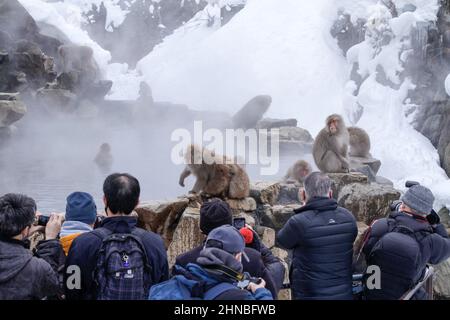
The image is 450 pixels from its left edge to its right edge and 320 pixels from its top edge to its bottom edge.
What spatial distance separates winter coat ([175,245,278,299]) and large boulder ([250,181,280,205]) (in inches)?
83.5

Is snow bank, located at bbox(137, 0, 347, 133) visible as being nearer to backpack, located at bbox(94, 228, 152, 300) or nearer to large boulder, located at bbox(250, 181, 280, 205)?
large boulder, located at bbox(250, 181, 280, 205)

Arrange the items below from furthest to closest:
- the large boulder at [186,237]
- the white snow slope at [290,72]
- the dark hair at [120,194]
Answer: the white snow slope at [290,72] < the large boulder at [186,237] < the dark hair at [120,194]

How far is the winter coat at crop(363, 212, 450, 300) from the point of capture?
194 cm

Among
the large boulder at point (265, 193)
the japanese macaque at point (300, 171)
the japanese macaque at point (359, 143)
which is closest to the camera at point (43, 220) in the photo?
the large boulder at point (265, 193)

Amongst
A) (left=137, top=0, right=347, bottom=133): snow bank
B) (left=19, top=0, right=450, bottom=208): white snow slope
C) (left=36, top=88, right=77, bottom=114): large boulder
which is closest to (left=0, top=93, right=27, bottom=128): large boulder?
(left=36, top=88, right=77, bottom=114): large boulder

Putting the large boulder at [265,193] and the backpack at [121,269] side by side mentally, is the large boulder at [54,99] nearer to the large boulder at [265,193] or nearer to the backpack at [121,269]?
the large boulder at [265,193]

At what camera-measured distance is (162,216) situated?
3354 mm

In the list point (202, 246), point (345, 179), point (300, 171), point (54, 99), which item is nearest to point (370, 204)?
point (345, 179)

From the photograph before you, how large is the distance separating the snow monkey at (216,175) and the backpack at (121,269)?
2189 millimetres

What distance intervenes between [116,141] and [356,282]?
11.4 meters

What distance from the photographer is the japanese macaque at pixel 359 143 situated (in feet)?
22.5

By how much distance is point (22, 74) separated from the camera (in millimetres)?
12820

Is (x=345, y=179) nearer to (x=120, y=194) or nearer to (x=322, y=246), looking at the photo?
(x=322, y=246)
